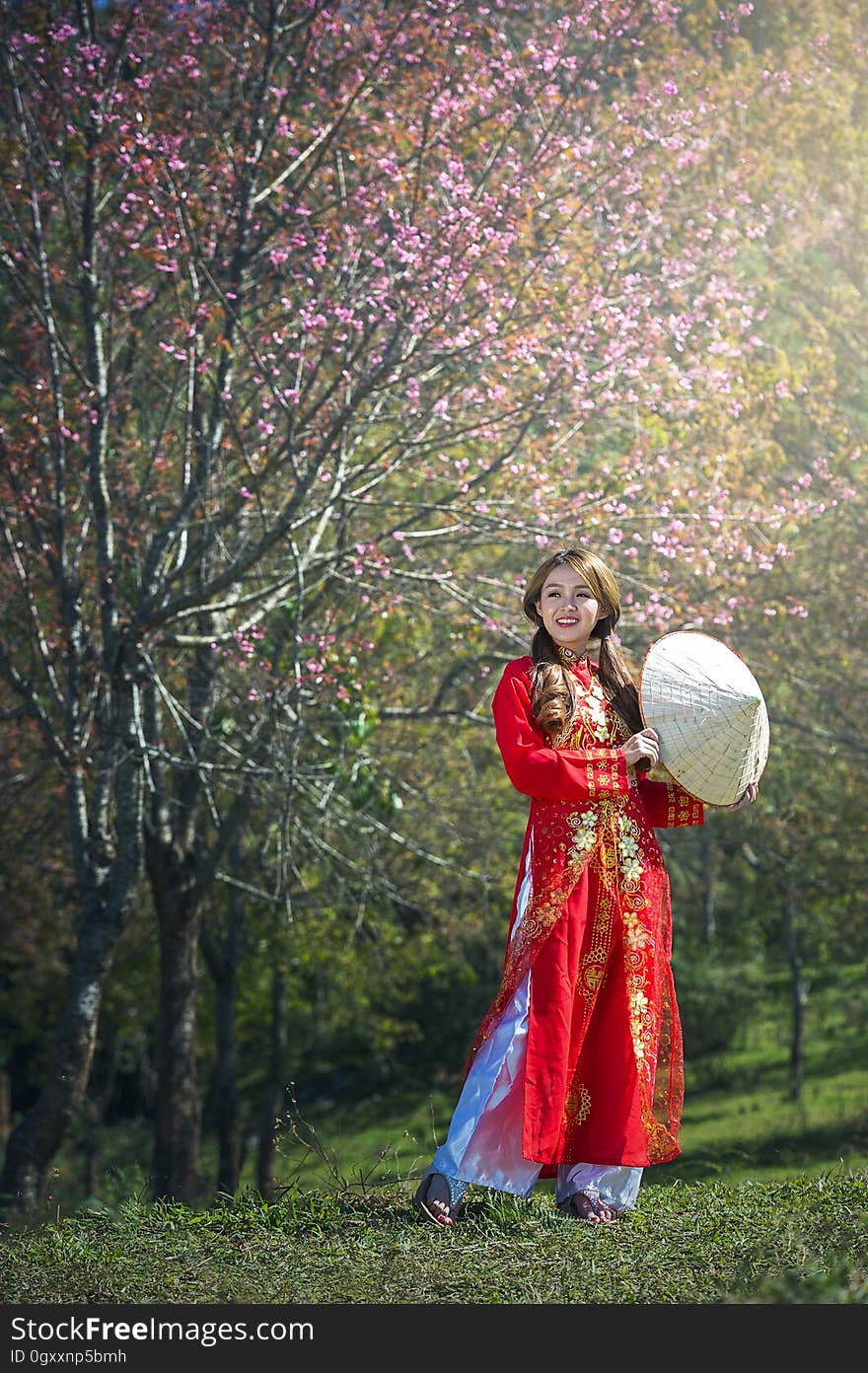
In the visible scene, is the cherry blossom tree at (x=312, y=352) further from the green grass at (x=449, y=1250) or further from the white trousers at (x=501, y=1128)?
the white trousers at (x=501, y=1128)

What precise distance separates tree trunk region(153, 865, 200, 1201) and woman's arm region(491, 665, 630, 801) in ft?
18.0

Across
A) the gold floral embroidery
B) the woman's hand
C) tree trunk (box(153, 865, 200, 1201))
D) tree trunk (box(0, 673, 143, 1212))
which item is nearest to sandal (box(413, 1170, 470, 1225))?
the gold floral embroidery

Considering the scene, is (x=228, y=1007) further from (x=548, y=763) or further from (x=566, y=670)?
(x=548, y=763)

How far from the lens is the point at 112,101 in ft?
23.3

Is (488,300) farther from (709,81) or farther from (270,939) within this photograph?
(270,939)

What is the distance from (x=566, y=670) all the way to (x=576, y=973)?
91cm

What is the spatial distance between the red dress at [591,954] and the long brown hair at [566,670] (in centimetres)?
5

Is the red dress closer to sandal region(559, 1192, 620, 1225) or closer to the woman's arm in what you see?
the woman's arm

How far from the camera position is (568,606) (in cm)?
449

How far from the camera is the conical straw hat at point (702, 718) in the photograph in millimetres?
4160

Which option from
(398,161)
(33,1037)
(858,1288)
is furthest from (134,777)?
(33,1037)

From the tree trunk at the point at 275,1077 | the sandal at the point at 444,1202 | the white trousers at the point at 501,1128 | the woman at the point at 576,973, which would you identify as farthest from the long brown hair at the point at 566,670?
the tree trunk at the point at 275,1077

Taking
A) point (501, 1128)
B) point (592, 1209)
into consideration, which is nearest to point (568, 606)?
point (501, 1128)

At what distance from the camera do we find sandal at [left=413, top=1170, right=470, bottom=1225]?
434 centimetres
